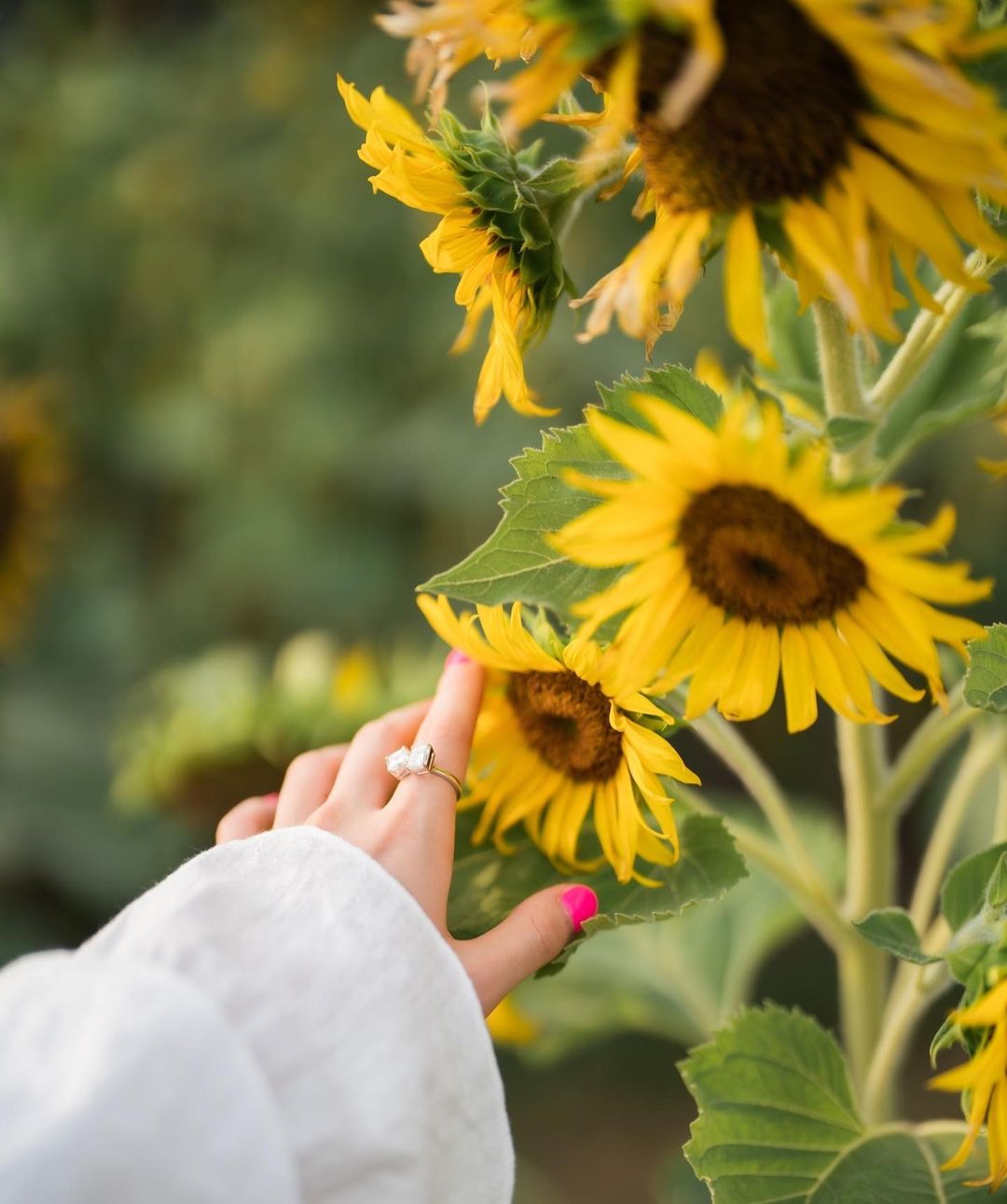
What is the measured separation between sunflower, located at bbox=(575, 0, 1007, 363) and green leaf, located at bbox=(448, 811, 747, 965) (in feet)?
0.80

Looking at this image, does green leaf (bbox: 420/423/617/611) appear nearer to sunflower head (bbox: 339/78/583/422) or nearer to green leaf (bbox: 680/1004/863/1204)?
sunflower head (bbox: 339/78/583/422)

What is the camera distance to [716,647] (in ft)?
1.47

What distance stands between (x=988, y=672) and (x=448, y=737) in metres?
0.22

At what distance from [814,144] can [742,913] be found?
652 mm

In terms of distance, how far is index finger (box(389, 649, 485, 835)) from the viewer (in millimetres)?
540

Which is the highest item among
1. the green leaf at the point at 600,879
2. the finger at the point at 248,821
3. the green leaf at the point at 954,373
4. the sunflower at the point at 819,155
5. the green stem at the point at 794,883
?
the sunflower at the point at 819,155

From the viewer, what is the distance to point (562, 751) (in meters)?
0.55

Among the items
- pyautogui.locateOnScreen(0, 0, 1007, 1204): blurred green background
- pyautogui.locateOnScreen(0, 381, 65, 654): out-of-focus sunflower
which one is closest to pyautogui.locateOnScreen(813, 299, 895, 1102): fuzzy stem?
pyautogui.locateOnScreen(0, 0, 1007, 1204): blurred green background

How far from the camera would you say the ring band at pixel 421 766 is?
1.78ft

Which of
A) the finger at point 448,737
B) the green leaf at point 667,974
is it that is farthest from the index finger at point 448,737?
the green leaf at point 667,974

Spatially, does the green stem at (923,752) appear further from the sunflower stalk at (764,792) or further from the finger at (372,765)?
the finger at (372,765)

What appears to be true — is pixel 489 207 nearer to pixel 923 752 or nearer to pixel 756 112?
pixel 756 112

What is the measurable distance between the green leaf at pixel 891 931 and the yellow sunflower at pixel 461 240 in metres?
0.23

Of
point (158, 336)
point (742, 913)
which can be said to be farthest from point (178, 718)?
point (158, 336)
